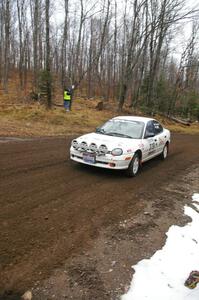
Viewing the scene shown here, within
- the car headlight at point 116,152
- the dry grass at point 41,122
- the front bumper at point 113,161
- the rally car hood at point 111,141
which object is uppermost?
the rally car hood at point 111,141

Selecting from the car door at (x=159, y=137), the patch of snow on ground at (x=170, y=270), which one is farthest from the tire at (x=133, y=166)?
the patch of snow on ground at (x=170, y=270)

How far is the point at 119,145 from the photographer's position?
690 cm

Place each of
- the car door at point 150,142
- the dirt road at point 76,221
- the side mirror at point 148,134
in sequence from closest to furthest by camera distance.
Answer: the dirt road at point 76,221 → the car door at point 150,142 → the side mirror at point 148,134

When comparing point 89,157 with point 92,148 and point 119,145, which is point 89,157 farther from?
point 119,145

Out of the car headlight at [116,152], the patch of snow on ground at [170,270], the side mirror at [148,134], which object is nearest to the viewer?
the patch of snow on ground at [170,270]

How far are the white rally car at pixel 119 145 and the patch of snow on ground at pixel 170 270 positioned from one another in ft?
8.94

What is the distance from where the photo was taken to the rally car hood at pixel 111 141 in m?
6.89

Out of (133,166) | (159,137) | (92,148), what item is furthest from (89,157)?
(159,137)

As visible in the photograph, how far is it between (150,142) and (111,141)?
5.62ft

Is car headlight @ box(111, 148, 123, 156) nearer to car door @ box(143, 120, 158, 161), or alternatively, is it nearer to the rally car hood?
the rally car hood

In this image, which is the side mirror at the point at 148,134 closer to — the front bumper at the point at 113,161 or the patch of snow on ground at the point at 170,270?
the front bumper at the point at 113,161

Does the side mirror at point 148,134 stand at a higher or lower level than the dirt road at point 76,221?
higher

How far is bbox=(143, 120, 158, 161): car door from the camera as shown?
7.94 metres

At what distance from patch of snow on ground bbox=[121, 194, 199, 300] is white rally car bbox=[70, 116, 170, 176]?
8.94 feet
